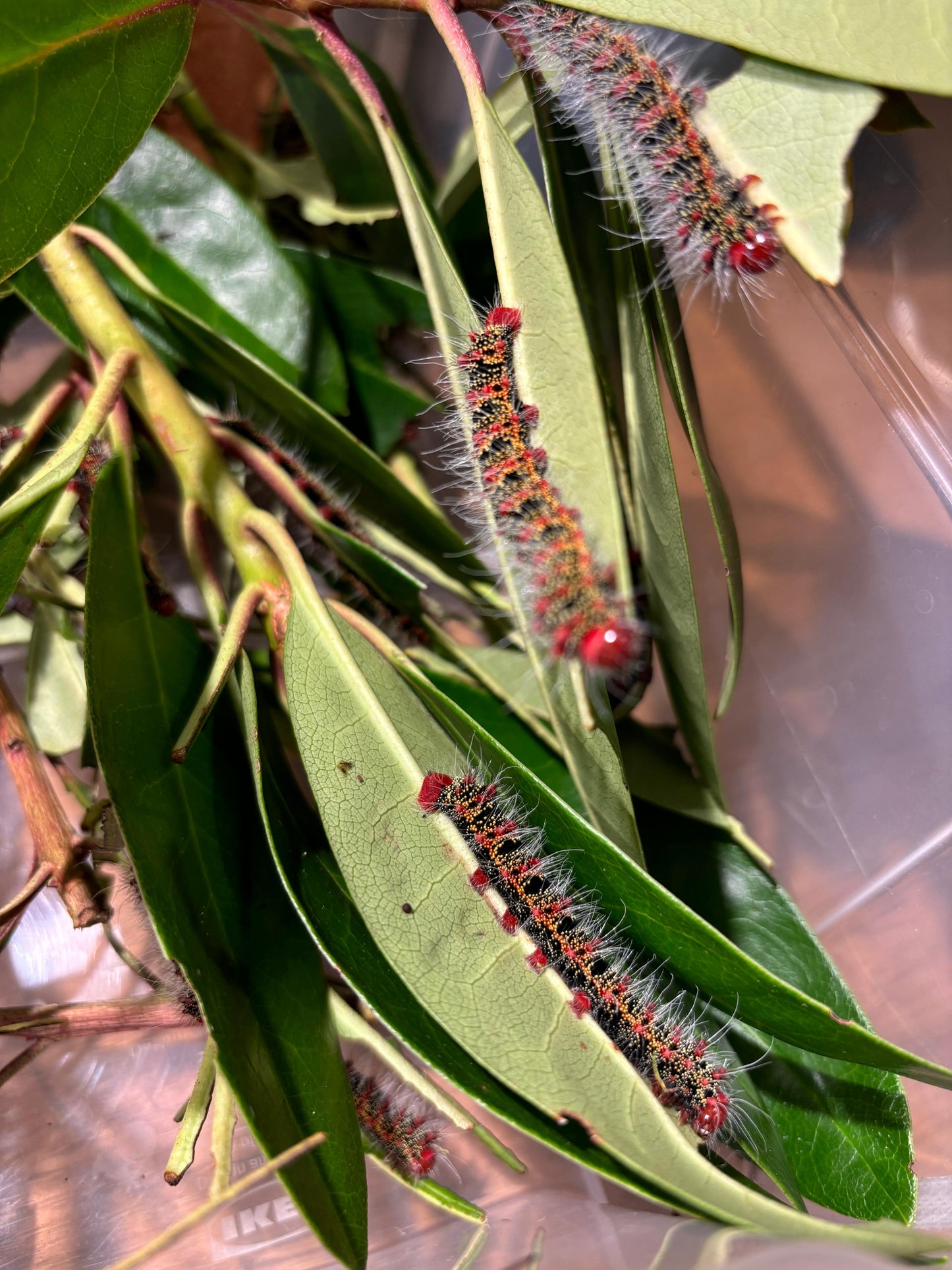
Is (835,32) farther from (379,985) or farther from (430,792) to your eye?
(379,985)

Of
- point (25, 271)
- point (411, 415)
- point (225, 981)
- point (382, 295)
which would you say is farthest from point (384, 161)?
point (225, 981)

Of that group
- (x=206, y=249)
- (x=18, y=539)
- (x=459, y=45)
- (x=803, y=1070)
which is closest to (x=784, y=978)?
(x=803, y=1070)

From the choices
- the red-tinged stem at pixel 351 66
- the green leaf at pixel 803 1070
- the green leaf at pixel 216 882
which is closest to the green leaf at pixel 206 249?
the red-tinged stem at pixel 351 66

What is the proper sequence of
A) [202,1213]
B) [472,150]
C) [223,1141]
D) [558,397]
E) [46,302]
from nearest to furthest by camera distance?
[202,1213]
[558,397]
[223,1141]
[46,302]
[472,150]

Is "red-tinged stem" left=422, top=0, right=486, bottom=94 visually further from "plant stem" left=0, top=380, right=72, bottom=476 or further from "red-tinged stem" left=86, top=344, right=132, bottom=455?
"plant stem" left=0, top=380, right=72, bottom=476

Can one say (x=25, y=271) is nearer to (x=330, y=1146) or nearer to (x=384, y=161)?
(x=384, y=161)
